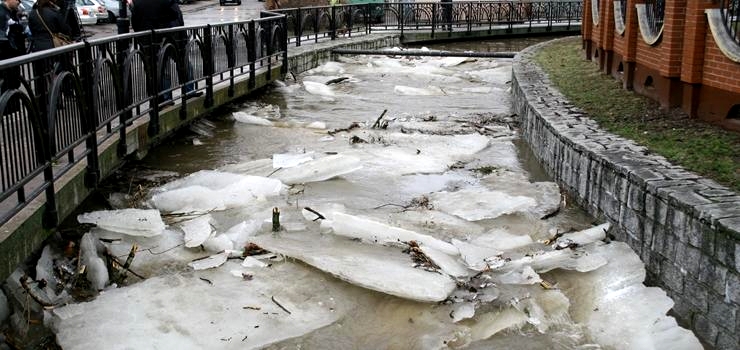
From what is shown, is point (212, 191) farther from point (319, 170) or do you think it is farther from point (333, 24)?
point (333, 24)

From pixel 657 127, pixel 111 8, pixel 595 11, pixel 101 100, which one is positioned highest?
pixel 595 11

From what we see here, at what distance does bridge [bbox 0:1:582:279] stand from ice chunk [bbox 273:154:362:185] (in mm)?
1556

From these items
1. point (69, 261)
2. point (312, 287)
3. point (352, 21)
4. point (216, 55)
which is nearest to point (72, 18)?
point (216, 55)

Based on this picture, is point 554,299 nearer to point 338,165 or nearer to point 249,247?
point 249,247

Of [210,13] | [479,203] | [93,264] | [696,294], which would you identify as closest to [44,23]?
[93,264]

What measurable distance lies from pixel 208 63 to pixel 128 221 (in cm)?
465

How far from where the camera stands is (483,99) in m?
14.6

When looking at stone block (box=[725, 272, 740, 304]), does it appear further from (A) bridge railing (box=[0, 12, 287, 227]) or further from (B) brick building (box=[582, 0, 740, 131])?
(A) bridge railing (box=[0, 12, 287, 227])

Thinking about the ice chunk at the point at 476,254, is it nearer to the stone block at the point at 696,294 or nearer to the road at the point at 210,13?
the stone block at the point at 696,294

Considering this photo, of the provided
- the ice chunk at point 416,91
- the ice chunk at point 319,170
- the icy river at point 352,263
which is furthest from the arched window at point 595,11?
the ice chunk at point 319,170

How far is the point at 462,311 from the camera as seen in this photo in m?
5.21

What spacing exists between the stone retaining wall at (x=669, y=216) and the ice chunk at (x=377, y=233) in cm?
138

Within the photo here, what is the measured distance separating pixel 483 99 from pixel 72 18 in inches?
289

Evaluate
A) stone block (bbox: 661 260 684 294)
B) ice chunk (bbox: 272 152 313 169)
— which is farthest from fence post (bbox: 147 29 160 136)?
stone block (bbox: 661 260 684 294)
